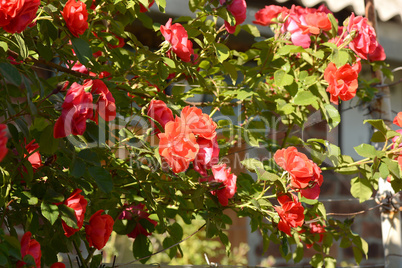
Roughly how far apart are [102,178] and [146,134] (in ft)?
0.57

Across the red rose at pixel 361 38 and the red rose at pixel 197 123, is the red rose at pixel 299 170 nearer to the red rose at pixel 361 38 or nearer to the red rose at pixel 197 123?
the red rose at pixel 197 123

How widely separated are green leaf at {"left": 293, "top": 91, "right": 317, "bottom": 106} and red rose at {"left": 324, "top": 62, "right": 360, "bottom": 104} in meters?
0.06

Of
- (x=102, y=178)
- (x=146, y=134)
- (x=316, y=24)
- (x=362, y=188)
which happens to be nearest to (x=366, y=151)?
(x=362, y=188)

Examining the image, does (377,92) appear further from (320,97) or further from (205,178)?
(205,178)

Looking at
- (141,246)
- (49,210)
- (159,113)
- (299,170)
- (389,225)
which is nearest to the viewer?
(49,210)

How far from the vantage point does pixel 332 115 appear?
58.5 inches

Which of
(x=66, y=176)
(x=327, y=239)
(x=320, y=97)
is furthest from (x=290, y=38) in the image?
(x=66, y=176)

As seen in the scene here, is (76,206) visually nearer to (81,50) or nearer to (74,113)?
(74,113)

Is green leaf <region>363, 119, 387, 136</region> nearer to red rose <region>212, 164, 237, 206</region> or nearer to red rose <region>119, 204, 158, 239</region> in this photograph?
red rose <region>212, 164, 237, 206</region>

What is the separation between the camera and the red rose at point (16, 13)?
919 mm

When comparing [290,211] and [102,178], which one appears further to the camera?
[290,211]

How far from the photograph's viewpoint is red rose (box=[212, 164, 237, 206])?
126 cm

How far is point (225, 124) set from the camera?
5.58 feet

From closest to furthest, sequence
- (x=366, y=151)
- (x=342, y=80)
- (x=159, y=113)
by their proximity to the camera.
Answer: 1. (x=159, y=113)
2. (x=366, y=151)
3. (x=342, y=80)
